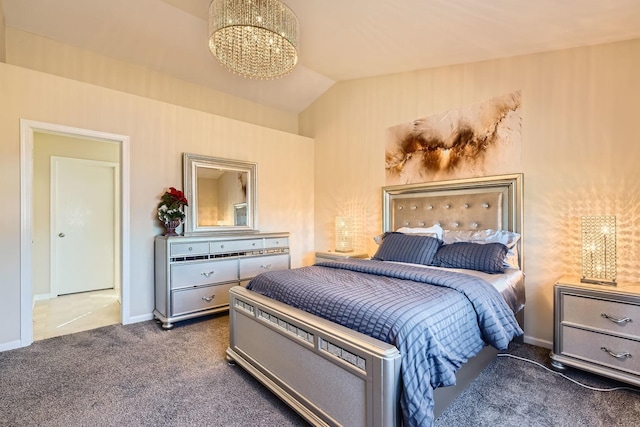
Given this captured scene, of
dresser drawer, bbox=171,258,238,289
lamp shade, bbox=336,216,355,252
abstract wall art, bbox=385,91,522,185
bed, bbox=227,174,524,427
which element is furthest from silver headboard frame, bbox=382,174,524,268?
dresser drawer, bbox=171,258,238,289

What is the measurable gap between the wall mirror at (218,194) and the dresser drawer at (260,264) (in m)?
0.49

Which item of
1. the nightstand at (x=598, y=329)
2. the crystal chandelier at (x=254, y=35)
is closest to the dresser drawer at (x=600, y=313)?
the nightstand at (x=598, y=329)

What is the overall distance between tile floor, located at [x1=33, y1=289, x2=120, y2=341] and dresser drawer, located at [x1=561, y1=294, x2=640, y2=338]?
418 cm

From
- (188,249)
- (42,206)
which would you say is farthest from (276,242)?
(42,206)

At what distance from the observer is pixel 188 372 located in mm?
2223

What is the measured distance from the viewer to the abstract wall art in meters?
2.85

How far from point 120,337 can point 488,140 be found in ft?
13.3

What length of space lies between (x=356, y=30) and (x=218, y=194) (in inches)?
95.1

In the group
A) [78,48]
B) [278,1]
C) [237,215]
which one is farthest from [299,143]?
[78,48]

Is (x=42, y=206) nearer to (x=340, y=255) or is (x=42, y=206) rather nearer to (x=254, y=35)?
(x=254, y=35)

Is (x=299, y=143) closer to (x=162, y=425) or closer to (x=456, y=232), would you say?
(x=456, y=232)

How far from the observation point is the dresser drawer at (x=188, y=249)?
3.10 m

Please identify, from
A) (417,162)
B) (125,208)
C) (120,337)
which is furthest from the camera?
(417,162)

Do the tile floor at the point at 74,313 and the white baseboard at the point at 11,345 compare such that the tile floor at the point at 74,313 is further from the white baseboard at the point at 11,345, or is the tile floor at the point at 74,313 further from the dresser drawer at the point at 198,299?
the dresser drawer at the point at 198,299
